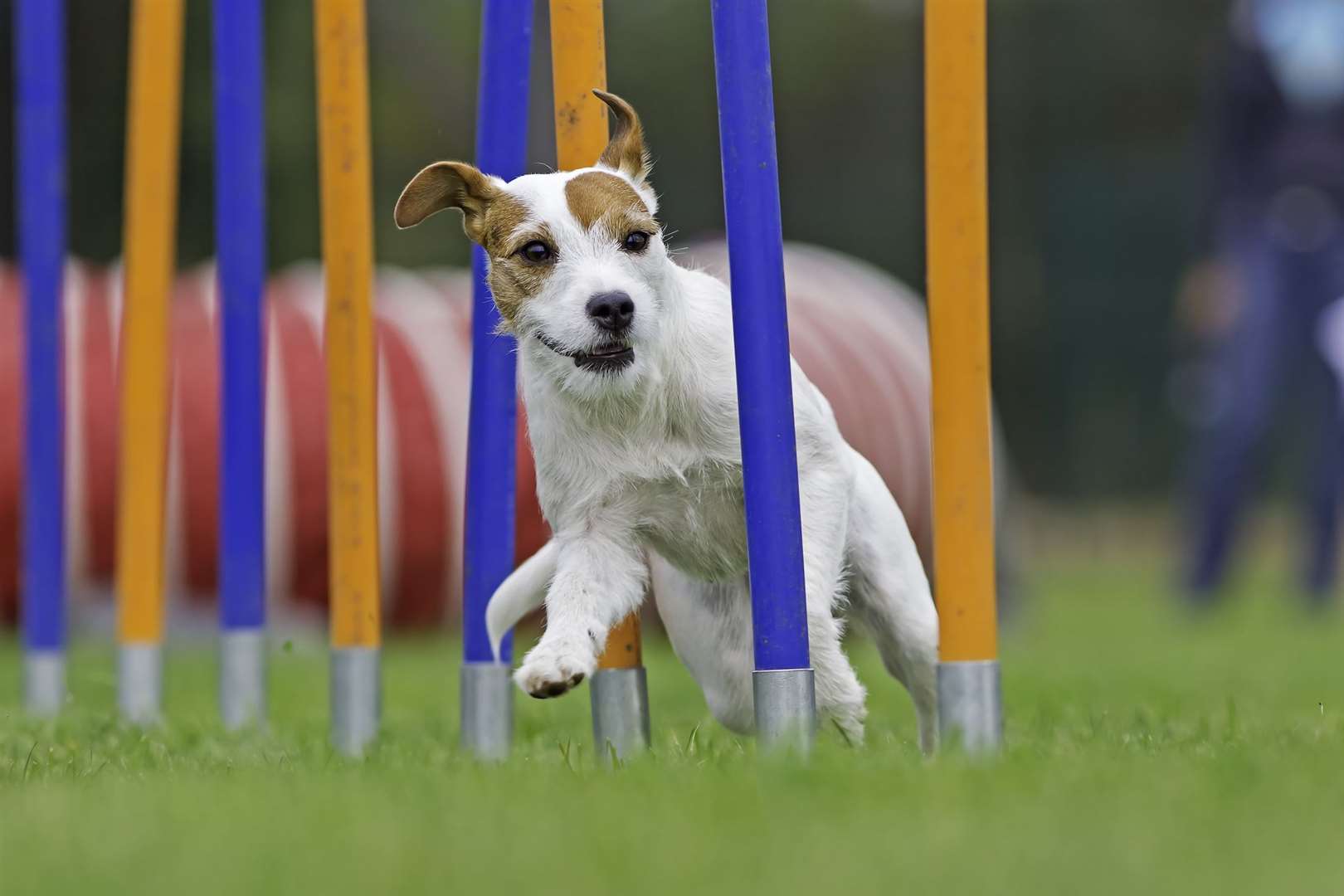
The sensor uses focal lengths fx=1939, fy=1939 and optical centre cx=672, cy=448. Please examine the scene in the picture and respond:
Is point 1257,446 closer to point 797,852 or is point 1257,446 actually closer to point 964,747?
point 964,747

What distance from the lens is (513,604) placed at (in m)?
3.46

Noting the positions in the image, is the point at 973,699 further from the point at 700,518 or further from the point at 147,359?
the point at 147,359

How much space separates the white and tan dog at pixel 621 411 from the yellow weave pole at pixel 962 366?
238mm

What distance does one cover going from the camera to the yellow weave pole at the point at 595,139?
3.43 metres

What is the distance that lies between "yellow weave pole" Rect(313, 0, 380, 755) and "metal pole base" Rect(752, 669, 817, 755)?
112cm

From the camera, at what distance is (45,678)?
5.40 meters

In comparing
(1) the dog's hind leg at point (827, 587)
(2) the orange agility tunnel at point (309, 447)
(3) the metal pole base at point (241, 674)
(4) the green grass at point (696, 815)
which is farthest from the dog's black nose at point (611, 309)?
(2) the orange agility tunnel at point (309, 447)

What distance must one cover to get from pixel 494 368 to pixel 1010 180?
12.0m

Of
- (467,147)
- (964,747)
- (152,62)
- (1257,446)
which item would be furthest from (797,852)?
(467,147)

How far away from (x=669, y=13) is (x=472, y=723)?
43.7 feet

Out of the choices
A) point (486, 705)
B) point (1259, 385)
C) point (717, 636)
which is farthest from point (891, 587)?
point (1259, 385)

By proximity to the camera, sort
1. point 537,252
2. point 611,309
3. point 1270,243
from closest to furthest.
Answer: point 611,309, point 537,252, point 1270,243

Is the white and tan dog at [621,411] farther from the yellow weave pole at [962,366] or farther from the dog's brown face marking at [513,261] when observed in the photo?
the yellow weave pole at [962,366]

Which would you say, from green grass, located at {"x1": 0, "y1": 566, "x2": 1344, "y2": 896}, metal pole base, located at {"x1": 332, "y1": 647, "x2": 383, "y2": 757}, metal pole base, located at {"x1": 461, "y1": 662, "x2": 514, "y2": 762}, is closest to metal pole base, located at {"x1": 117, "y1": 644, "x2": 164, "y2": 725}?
green grass, located at {"x1": 0, "y1": 566, "x2": 1344, "y2": 896}
